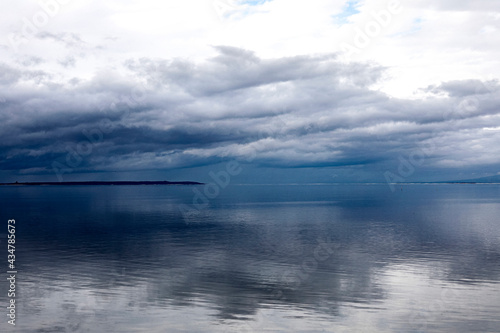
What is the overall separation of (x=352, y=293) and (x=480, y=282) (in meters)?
14.9

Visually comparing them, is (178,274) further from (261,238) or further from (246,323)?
(261,238)

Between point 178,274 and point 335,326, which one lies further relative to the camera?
point 178,274

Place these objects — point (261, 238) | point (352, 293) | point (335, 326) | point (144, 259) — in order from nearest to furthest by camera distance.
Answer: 1. point (335, 326)
2. point (352, 293)
3. point (144, 259)
4. point (261, 238)

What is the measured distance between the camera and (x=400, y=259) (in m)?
57.9

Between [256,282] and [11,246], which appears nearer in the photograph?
[256,282]

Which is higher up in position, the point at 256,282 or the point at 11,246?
the point at 11,246

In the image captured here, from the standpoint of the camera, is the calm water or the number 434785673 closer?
the calm water

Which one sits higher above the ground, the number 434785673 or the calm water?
the number 434785673

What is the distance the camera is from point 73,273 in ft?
158

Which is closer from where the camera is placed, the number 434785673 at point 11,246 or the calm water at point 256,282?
the calm water at point 256,282

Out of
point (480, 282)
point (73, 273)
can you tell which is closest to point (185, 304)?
point (73, 273)

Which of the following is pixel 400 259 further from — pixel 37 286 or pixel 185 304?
pixel 37 286

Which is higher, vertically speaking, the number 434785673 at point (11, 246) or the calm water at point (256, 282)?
the number 434785673 at point (11, 246)

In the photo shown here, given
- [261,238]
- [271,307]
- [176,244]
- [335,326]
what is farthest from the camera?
[261,238]
